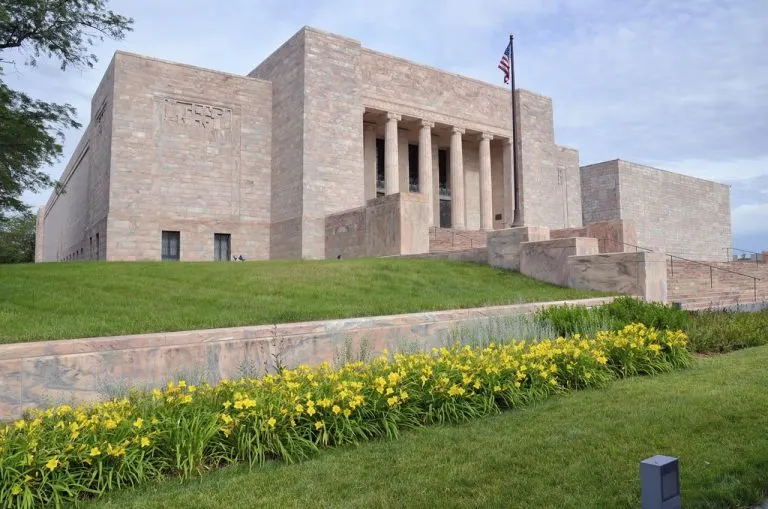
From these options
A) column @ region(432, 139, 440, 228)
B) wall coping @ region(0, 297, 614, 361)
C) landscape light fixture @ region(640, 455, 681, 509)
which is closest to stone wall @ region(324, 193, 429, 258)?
column @ region(432, 139, 440, 228)

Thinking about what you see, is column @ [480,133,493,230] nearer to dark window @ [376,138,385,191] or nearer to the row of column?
the row of column

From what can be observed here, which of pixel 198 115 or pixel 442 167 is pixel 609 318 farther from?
pixel 442 167

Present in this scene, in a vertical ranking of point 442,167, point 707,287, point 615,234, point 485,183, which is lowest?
point 707,287

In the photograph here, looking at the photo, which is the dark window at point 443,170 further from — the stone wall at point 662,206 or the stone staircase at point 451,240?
the stone wall at point 662,206

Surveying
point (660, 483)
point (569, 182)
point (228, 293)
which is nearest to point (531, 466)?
point (660, 483)

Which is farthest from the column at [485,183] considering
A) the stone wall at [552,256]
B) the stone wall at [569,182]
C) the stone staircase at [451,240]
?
the stone wall at [552,256]

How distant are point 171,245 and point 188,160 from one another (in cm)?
431

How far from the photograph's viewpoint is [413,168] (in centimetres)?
3734

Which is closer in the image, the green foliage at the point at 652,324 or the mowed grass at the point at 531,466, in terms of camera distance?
the mowed grass at the point at 531,466

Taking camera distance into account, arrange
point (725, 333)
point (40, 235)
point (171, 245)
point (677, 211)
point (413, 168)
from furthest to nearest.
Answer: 1. point (40, 235)
2. point (677, 211)
3. point (413, 168)
4. point (171, 245)
5. point (725, 333)

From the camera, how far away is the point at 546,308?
10094 mm

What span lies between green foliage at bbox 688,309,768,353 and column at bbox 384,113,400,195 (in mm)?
20474

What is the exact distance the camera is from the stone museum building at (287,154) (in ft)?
85.9

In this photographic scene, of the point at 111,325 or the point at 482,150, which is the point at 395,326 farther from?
the point at 482,150
